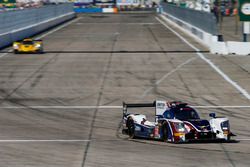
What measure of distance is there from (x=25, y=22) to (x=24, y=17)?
0.84m

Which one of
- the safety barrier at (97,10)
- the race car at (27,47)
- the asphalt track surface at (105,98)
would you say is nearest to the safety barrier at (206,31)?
the asphalt track surface at (105,98)

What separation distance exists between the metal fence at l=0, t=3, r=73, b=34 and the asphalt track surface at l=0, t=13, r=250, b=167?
369cm

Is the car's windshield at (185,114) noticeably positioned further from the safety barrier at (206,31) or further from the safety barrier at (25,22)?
the safety barrier at (25,22)

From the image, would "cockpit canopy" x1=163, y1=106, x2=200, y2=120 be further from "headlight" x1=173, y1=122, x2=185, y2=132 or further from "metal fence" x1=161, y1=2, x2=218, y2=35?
"metal fence" x1=161, y1=2, x2=218, y2=35

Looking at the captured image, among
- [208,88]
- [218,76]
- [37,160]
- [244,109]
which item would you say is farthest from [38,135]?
[218,76]

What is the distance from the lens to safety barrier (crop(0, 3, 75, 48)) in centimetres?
5509

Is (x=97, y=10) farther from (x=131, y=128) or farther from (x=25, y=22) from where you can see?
(x=131, y=128)

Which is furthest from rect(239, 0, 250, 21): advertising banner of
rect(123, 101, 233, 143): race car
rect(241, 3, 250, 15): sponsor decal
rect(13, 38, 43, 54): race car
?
rect(123, 101, 233, 143): race car

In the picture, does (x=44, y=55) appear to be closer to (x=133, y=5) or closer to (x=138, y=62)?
(x=138, y=62)

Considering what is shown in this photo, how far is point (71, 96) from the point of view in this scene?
2955cm

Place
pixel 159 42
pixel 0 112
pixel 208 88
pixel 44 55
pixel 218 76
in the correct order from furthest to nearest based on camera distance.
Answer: pixel 159 42 → pixel 44 55 → pixel 218 76 → pixel 208 88 → pixel 0 112

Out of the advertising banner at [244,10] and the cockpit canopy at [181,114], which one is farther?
the advertising banner at [244,10]

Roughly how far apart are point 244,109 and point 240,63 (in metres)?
15.4

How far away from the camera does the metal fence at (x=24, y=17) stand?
5616cm
